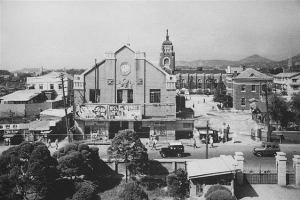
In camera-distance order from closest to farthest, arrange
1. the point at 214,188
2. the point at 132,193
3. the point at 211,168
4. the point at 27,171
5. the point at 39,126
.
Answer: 1. the point at 132,193
2. the point at 27,171
3. the point at 214,188
4. the point at 211,168
5. the point at 39,126

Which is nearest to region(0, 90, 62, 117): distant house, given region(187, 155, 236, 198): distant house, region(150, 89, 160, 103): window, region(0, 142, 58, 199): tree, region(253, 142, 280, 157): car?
region(150, 89, 160, 103): window

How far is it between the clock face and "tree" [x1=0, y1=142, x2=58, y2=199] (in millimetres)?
21019

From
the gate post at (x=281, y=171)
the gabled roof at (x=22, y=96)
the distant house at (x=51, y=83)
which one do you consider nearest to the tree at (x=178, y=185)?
the gate post at (x=281, y=171)

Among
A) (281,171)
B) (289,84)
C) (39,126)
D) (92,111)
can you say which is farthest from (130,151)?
(289,84)

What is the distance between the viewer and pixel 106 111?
134 feet

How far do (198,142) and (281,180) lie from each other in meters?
14.9

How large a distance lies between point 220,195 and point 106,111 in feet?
76.6

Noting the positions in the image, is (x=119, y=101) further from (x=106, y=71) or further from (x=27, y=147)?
(x=27, y=147)

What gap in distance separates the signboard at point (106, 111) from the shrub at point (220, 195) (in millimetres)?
21057

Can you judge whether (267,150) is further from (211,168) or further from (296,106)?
(296,106)

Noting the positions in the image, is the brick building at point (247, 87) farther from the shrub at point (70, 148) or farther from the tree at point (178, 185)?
the shrub at point (70, 148)

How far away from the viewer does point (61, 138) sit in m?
41.9

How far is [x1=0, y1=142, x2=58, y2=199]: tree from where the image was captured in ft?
72.4

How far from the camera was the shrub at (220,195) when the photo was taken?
20891 millimetres
